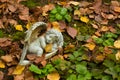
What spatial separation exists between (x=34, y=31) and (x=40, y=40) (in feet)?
0.43

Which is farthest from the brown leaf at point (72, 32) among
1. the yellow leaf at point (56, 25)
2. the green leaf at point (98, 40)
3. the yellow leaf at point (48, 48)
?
the yellow leaf at point (48, 48)

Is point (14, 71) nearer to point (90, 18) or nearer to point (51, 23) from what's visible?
point (51, 23)

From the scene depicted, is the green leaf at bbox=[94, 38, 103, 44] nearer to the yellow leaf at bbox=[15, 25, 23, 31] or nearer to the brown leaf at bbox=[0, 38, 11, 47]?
the yellow leaf at bbox=[15, 25, 23, 31]

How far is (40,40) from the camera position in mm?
3736

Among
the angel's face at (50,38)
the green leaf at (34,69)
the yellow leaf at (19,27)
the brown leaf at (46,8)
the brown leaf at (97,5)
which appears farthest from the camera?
the brown leaf at (97,5)

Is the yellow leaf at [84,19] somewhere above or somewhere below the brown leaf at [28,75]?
above

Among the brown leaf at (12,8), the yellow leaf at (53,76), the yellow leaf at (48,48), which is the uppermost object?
the brown leaf at (12,8)

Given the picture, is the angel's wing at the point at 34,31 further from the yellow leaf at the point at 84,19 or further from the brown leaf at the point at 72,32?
the yellow leaf at the point at 84,19

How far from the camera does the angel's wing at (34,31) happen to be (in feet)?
11.7

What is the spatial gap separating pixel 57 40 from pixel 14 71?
1.74 ft

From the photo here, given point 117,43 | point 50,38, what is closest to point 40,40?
point 50,38

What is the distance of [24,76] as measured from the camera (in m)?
3.59

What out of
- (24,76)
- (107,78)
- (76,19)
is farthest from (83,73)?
(76,19)

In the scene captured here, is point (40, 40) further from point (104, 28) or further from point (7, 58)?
point (104, 28)
